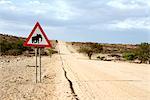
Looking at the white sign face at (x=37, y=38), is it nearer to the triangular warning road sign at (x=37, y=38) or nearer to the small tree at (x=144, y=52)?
the triangular warning road sign at (x=37, y=38)

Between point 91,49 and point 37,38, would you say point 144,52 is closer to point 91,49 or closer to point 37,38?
point 91,49

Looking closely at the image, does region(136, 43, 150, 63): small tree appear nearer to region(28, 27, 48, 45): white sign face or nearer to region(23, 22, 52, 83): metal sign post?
region(23, 22, 52, 83): metal sign post

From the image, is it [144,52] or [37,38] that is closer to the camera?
[37,38]

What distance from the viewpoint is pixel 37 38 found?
56.5 feet

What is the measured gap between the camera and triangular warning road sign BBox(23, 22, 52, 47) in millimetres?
17203

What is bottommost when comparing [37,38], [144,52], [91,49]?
[91,49]

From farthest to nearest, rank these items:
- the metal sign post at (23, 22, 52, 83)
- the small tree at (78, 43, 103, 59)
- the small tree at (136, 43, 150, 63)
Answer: the small tree at (78, 43, 103, 59) → the small tree at (136, 43, 150, 63) → the metal sign post at (23, 22, 52, 83)

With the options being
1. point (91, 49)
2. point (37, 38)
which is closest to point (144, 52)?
point (91, 49)

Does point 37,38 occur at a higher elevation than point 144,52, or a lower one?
higher

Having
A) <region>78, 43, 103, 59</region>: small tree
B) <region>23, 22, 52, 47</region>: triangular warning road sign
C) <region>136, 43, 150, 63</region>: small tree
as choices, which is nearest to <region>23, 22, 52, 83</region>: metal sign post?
<region>23, 22, 52, 47</region>: triangular warning road sign

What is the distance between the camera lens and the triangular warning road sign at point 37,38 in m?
17.2

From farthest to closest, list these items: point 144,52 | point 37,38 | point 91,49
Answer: point 91,49 → point 144,52 → point 37,38

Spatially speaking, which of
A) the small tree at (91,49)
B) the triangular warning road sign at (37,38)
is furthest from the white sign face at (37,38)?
the small tree at (91,49)

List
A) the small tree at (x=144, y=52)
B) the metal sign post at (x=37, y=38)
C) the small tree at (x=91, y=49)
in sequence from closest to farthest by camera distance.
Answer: the metal sign post at (x=37, y=38) < the small tree at (x=144, y=52) < the small tree at (x=91, y=49)
